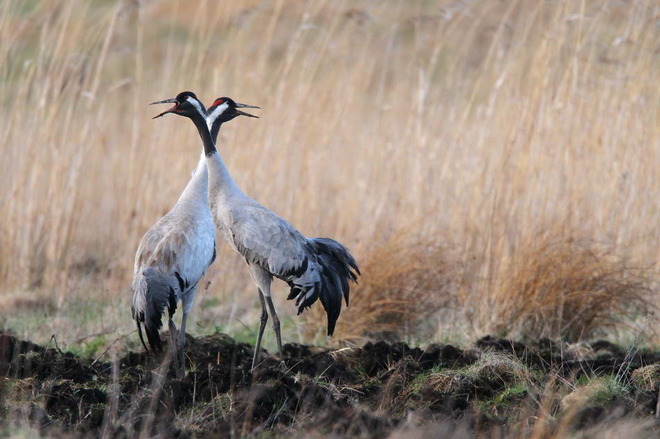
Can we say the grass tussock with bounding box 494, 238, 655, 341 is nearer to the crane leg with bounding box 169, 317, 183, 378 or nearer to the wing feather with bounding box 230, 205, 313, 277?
the wing feather with bounding box 230, 205, 313, 277

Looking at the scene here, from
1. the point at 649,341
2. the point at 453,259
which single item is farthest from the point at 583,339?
the point at 453,259

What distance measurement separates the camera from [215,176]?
5.14 meters

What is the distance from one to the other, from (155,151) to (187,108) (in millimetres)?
2369

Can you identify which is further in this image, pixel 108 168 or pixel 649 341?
pixel 108 168

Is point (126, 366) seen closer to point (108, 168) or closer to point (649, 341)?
point (649, 341)

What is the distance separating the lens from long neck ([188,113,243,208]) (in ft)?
16.8

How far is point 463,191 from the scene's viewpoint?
6.41 meters

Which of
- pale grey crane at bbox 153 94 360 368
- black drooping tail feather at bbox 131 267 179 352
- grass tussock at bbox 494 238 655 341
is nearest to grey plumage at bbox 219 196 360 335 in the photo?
pale grey crane at bbox 153 94 360 368

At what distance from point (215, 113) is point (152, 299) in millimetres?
1349

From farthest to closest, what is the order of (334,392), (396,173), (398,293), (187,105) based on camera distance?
(396,173), (398,293), (187,105), (334,392)

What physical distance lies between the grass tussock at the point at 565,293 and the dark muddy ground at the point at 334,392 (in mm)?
577

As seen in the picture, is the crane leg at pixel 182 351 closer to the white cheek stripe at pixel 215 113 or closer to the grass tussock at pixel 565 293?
the white cheek stripe at pixel 215 113

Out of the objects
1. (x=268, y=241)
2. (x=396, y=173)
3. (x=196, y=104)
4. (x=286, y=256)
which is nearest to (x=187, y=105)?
(x=196, y=104)

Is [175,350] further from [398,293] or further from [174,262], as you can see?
[398,293]
